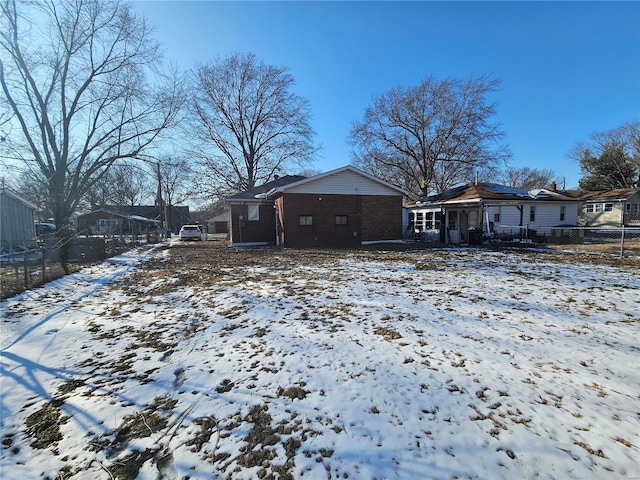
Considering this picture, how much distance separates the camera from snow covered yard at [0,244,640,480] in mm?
→ 2244

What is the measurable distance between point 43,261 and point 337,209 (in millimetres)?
13362

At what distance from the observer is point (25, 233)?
1817 centimetres

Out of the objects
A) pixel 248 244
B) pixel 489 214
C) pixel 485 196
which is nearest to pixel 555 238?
pixel 489 214

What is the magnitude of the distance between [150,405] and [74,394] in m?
0.99

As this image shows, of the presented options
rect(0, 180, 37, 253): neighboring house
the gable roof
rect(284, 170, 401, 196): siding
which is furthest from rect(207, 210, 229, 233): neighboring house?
rect(284, 170, 401, 196): siding

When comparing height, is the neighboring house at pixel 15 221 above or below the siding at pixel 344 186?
below

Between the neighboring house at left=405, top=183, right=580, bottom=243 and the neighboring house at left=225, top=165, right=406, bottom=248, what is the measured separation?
3103 millimetres

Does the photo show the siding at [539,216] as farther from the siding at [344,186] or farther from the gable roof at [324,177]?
the gable roof at [324,177]

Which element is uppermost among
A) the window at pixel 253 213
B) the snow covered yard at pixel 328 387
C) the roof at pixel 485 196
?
the roof at pixel 485 196

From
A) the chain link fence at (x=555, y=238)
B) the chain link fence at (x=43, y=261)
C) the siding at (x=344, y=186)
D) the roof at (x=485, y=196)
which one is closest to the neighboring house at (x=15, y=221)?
the chain link fence at (x=43, y=261)

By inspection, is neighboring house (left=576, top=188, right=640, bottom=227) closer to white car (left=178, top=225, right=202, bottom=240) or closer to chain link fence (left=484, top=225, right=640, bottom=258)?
chain link fence (left=484, top=225, right=640, bottom=258)

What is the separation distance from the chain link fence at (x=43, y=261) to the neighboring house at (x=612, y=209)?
121 feet

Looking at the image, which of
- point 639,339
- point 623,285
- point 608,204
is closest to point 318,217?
point 623,285

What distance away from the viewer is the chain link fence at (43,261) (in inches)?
294
